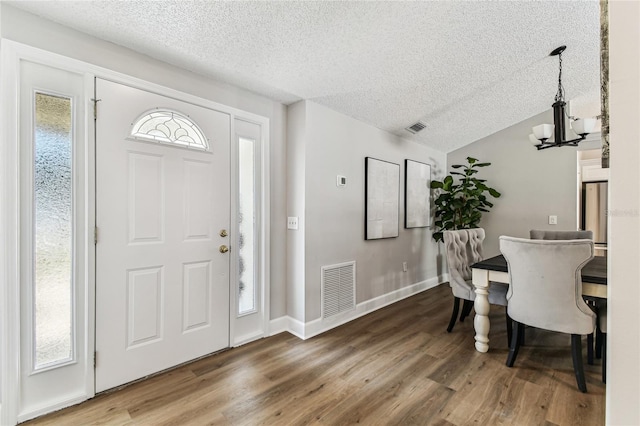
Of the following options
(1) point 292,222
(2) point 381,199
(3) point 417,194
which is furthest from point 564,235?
(1) point 292,222

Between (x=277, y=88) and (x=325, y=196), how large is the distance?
1.11 metres

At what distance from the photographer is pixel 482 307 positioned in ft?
8.20

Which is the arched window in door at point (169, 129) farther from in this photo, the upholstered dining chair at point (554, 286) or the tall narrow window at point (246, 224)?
the upholstered dining chair at point (554, 286)

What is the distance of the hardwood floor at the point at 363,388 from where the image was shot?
172 cm

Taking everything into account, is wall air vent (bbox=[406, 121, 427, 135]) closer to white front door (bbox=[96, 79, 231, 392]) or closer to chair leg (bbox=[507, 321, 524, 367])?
white front door (bbox=[96, 79, 231, 392])

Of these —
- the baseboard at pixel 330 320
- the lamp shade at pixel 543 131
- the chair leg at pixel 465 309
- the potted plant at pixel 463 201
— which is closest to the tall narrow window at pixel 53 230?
the baseboard at pixel 330 320

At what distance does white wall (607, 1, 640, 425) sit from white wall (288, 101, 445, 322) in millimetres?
2355

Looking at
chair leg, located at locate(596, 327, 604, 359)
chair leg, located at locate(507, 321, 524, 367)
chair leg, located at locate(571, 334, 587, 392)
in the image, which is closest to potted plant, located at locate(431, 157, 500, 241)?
chair leg, located at locate(596, 327, 604, 359)

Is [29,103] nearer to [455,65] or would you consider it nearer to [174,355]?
[174,355]

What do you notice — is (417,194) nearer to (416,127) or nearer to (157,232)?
(416,127)

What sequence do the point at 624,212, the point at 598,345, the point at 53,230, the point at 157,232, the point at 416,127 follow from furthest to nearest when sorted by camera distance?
the point at 416,127, the point at 598,345, the point at 157,232, the point at 53,230, the point at 624,212

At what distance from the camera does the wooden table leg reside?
8.20 feet

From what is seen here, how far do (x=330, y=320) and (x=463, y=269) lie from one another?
57.6 inches

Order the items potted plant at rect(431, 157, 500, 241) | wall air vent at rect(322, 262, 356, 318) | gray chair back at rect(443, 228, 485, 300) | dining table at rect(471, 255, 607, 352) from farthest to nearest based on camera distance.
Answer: potted plant at rect(431, 157, 500, 241), wall air vent at rect(322, 262, 356, 318), gray chair back at rect(443, 228, 485, 300), dining table at rect(471, 255, 607, 352)
